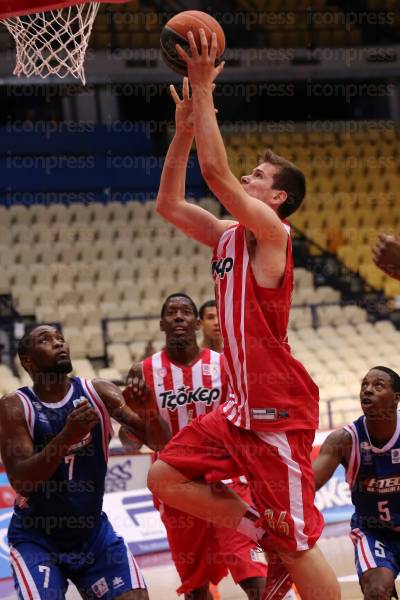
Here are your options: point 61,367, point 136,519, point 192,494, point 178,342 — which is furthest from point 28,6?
point 136,519

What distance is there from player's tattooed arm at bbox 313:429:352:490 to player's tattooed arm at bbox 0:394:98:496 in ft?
4.79

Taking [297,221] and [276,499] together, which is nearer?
[276,499]

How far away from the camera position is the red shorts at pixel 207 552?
18.5ft

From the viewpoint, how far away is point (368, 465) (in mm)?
5797

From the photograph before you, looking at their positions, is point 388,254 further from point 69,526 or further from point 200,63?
point 69,526

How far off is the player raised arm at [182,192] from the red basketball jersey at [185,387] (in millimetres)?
1262

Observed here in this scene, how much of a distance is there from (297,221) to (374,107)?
15.6 feet

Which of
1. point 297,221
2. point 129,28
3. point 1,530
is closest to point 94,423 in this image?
point 1,530

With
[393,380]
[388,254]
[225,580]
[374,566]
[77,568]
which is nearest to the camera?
[388,254]

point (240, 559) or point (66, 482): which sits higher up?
point (66, 482)

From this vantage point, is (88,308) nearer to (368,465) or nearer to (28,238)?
(28,238)

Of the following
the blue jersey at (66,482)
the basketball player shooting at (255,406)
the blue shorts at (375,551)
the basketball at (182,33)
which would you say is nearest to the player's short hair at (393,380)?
the blue shorts at (375,551)

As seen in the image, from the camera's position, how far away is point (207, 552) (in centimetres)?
569

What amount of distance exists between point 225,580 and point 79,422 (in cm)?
331
